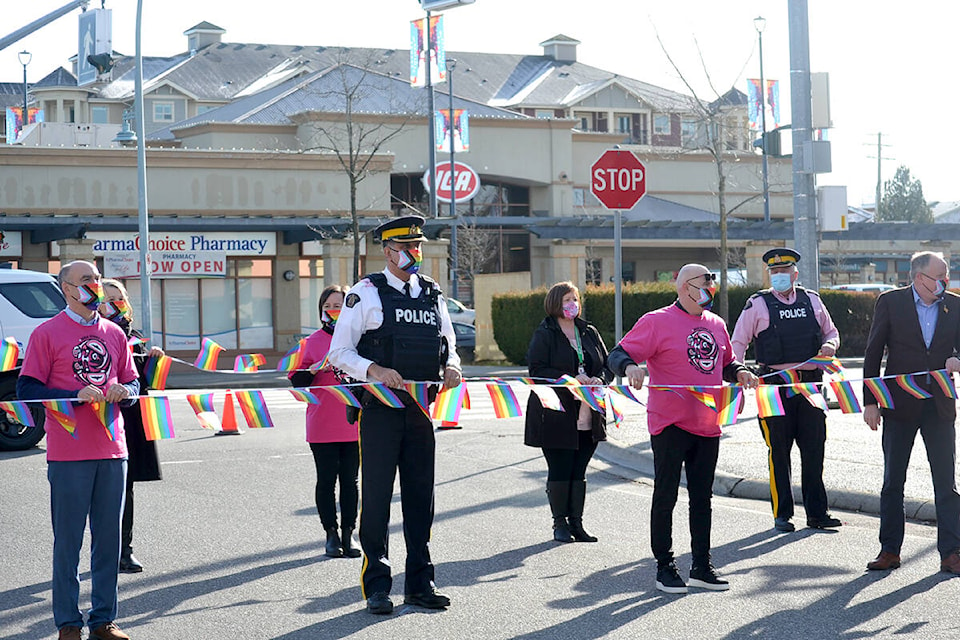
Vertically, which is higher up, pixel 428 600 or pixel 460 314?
pixel 460 314

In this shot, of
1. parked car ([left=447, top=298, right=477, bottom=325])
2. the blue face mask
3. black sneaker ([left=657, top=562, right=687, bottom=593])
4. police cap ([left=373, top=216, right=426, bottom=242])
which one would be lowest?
black sneaker ([left=657, top=562, right=687, bottom=593])

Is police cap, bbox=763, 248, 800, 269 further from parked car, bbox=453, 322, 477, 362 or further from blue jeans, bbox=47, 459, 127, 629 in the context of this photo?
parked car, bbox=453, 322, 477, 362

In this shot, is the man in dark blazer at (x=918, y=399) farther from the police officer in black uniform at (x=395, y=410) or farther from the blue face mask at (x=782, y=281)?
the police officer in black uniform at (x=395, y=410)

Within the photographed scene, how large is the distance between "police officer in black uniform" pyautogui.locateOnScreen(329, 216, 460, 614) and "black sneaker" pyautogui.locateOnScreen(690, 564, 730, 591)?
1536mm

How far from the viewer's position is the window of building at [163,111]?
8150 cm

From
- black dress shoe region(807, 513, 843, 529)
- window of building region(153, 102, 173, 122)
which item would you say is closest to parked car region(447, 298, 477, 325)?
black dress shoe region(807, 513, 843, 529)

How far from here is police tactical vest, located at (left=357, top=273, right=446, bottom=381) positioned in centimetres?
712

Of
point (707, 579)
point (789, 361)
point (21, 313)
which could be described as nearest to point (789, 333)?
point (789, 361)

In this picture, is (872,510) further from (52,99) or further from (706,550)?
(52,99)

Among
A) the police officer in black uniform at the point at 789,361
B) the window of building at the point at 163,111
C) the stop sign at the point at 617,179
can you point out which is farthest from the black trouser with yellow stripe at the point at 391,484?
the window of building at the point at 163,111

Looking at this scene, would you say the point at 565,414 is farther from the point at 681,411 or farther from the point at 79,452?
the point at 79,452

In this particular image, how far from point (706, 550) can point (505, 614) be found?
54.2 inches

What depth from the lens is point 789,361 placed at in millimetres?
9875

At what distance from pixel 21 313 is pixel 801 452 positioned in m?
10.2
